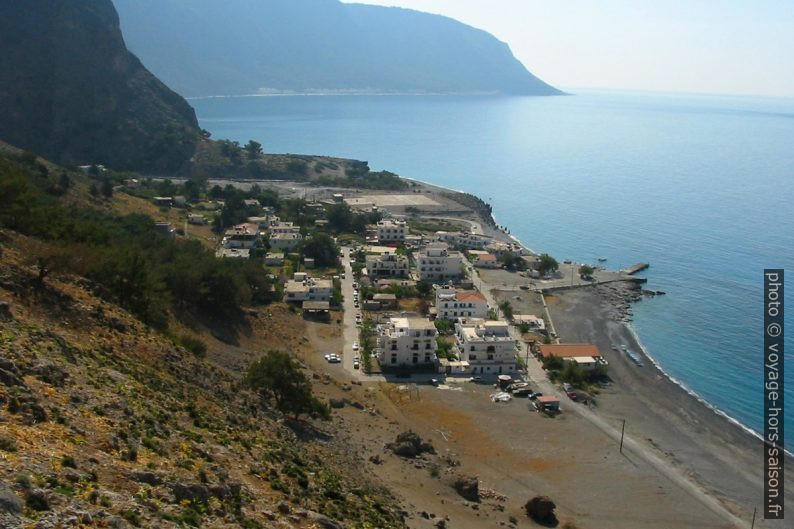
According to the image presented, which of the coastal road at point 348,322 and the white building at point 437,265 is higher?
the white building at point 437,265

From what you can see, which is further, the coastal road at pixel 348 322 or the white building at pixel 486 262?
the white building at pixel 486 262

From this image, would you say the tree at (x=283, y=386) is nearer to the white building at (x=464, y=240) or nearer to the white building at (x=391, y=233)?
the white building at (x=391, y=233)

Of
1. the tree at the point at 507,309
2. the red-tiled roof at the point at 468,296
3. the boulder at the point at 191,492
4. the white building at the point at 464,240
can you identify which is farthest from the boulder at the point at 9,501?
the white building at the point at 464,240

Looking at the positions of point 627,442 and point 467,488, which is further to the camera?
point 627,442

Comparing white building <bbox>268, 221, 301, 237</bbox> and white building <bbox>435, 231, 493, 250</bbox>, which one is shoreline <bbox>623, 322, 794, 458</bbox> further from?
white building <bbox>268, 221, 301, 237</bbox>

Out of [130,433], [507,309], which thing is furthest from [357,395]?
[130,433]

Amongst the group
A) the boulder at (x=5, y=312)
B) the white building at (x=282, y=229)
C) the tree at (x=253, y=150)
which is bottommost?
the white building at (x=282, y=229)

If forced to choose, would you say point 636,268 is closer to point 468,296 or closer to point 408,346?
point 468,296
